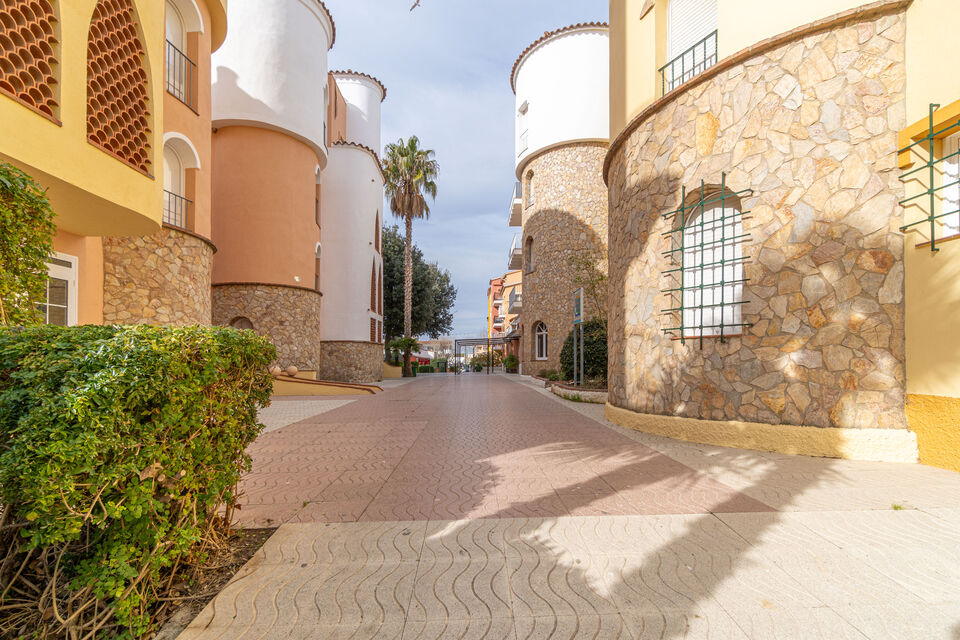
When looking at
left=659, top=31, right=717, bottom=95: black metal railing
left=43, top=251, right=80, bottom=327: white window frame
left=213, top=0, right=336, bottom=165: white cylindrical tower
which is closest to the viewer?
left=659, top=31, right=717, bottom=95: black metal railing

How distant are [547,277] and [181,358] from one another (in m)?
21.7

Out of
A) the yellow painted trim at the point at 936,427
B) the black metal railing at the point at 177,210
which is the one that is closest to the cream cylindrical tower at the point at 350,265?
the black metal railing at the point at 177,210

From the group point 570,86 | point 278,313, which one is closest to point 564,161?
point 570,86

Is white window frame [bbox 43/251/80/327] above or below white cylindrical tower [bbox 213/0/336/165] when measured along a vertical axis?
below

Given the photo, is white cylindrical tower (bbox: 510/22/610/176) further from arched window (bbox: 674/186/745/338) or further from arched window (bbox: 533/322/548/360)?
arched window (bbox: 674/186/745/338)

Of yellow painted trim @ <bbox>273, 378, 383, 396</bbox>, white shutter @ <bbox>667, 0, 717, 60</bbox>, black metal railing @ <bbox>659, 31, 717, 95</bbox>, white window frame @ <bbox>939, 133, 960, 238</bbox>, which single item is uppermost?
white shutter @ <bbox>667, 0, 717, 60</bbox>

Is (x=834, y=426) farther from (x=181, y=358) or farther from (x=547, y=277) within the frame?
(x=547, y=277)

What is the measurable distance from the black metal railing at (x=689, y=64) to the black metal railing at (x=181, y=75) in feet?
34.0

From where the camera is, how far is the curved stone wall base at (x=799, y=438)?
543 cm

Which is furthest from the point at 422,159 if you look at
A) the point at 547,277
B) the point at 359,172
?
the point at 547,277

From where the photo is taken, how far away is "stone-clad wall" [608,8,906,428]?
18.3ft

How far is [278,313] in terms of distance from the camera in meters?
17.2

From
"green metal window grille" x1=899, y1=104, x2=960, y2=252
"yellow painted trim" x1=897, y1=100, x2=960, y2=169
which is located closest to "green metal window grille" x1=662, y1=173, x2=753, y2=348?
"yellow painted trim" x1=897, y1=100, x2=960, y2=169

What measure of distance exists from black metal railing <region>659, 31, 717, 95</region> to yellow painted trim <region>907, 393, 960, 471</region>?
17.3ft
